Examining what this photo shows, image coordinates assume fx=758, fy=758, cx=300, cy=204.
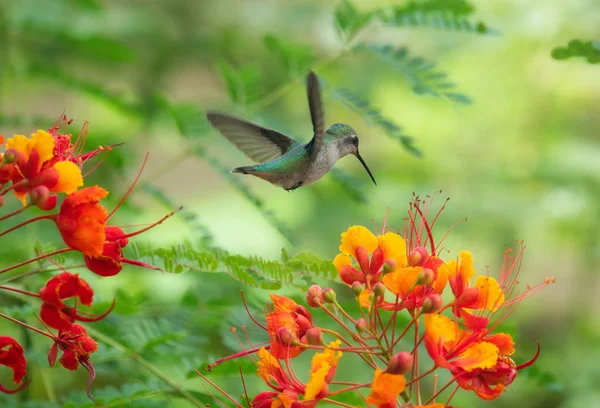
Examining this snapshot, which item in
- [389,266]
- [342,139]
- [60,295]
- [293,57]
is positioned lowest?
[60,295]

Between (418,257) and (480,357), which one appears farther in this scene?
(418,257)

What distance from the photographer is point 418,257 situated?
1.41 meters

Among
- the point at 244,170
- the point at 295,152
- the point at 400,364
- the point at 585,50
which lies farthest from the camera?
the point at 295,152

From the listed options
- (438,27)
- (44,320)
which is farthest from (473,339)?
(438,27)

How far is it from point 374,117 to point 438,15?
1.24 feet

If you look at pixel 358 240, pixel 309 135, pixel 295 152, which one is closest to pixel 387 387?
pixel 358 240

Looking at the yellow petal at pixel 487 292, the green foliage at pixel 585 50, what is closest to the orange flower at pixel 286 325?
the yellow petal at pixel 487 292

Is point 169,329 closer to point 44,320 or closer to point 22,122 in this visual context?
point 44,320

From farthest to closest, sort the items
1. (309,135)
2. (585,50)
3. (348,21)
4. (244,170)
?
(309,135) → (348,21) → (244,170) → (585,50)

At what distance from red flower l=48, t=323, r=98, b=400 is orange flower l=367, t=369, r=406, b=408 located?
0.50 m

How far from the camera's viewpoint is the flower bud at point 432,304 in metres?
1.27

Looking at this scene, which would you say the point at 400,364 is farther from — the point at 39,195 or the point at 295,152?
the point at 295,152

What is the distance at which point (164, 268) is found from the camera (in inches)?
58.2

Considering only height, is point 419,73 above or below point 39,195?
above
